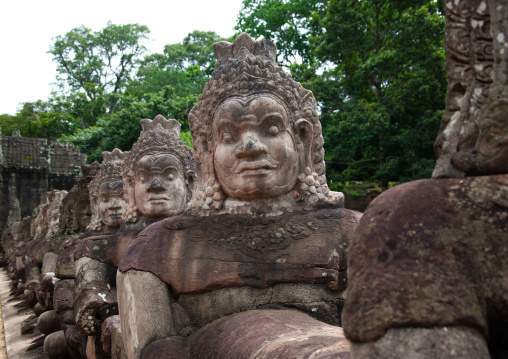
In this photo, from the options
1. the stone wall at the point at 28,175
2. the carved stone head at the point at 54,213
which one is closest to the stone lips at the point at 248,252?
the carved stone head at the point at 54,213

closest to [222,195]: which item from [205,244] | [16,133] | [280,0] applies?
[205,244]

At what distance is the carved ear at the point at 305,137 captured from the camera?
3018 millimetres

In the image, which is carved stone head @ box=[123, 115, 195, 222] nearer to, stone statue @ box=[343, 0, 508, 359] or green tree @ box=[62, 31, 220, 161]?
stone statue @ box=[343, 0, 508, 359]

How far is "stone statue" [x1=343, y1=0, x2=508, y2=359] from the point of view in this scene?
1.12m

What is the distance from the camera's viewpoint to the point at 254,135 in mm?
2805

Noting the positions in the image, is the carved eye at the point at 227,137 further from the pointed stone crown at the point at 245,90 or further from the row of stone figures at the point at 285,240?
the pointed stone crown at the point at 245,90

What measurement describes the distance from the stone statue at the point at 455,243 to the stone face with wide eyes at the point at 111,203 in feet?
17.2

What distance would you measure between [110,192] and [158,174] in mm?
1694

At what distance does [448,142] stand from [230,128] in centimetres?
168

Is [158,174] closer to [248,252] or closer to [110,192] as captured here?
[110,192]

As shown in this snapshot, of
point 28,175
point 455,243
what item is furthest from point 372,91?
point 28,175

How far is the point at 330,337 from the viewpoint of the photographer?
190 cm

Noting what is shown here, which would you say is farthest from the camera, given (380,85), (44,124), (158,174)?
(44,124)

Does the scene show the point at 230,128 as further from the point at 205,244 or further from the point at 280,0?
the point at 280,0
